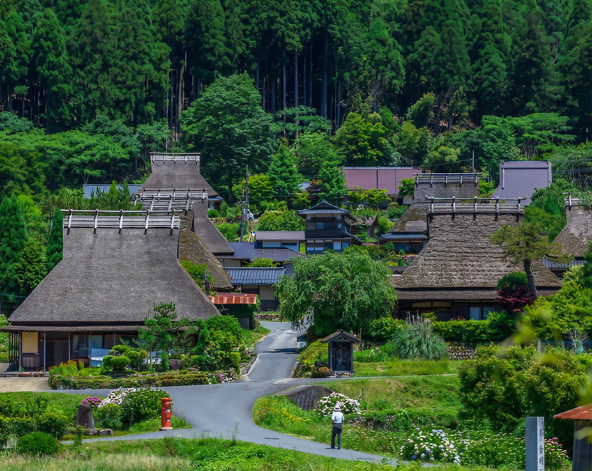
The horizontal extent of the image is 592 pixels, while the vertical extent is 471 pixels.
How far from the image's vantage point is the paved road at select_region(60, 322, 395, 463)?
3139cm

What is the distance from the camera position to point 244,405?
1485 inches

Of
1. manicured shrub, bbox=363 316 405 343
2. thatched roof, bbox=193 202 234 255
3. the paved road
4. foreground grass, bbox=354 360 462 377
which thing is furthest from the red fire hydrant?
thatched roof, bbox=193 202 234 255

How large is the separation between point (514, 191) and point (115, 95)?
3689cm

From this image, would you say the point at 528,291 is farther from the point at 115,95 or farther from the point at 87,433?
the point at 115,95

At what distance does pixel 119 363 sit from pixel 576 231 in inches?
1157

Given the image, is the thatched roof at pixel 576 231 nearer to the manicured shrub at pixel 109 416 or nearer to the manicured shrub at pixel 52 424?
the manicured shrub at pixel 109 416

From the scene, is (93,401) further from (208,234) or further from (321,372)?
(208,234)

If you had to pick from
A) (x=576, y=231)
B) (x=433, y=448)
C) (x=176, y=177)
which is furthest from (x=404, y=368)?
(x=176, y=177)

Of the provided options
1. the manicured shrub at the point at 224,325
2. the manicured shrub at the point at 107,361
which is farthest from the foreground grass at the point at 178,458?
the manicured shrub at the point at 224,325

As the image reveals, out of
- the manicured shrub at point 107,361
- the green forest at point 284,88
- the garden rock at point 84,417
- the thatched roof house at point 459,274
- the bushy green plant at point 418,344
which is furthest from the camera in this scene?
the green forest at point 284,88

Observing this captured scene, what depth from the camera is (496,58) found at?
11356 centimetres

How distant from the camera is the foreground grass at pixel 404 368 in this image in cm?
4303

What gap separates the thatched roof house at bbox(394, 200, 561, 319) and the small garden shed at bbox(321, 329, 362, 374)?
→ 9.00m

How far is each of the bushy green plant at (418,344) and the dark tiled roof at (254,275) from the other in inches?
846
